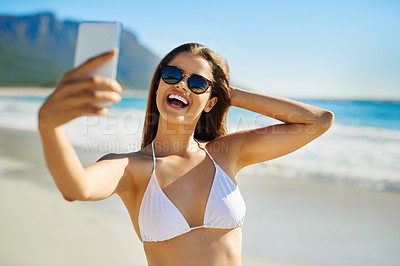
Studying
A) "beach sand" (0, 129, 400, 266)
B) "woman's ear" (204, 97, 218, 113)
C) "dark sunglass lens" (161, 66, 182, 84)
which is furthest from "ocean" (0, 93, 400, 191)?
"dark sunglass lens" (161, 66, 182, 84)

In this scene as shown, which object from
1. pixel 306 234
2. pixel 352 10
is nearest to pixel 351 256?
pixel 306 234

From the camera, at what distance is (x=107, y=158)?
1881 mm

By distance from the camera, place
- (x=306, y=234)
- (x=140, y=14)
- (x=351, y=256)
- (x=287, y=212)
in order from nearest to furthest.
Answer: (x=351, y=256), (x=306, y=234), (x=287, y=212), (x=140, y=14)

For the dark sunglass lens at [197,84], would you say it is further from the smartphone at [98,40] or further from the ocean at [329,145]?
the ocean at [329,145]

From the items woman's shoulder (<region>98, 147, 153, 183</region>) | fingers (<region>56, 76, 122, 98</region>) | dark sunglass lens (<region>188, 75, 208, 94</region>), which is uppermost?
fingers (<region>56, 76, 122, 98</region>)

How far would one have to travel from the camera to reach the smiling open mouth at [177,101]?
2268 millimetres

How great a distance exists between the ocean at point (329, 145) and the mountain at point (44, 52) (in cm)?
2802

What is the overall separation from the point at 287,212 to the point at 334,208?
33.5 inches

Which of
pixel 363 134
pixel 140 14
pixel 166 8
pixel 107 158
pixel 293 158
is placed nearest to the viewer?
pixel 107 158

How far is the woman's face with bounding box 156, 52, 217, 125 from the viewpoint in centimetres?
227

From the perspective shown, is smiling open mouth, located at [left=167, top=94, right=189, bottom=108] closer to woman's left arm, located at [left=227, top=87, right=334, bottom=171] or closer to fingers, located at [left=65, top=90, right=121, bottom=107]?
woman's left arm, located at [left=227, top=87, right=334, bottom=171]

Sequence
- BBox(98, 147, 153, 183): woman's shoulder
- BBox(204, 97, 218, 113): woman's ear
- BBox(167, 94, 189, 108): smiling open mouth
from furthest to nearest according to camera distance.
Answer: BBox(204, 97, 218, 113): woman's ear
BBox(167, 94, 189, 108): smiling open mouth
BBox(98, 147, 153, 183): woman's shoulder

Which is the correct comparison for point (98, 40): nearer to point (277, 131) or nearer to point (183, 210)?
point (183, 210)

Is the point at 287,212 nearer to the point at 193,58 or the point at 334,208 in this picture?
the point at 334,208
